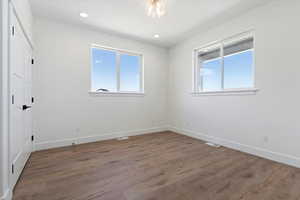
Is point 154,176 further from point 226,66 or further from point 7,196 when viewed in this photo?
point 226,66

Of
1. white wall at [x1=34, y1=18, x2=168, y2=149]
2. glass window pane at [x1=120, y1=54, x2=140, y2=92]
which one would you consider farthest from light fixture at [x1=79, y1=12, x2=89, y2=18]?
glass window pane at [x1=120, y1=54, x2=140, y2=92]

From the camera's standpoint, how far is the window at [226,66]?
2.88 m

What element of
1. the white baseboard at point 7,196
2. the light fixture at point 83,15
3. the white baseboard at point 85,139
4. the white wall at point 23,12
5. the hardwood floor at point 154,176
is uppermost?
the light fixture at point 83,15

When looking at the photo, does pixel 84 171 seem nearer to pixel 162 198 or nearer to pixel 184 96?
pixel 162 198

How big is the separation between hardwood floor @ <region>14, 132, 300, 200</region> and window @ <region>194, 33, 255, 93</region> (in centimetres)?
144

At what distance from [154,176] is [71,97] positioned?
2485 mm

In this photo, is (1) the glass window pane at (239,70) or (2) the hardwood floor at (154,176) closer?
(2) the hardwood floor at (154,176)

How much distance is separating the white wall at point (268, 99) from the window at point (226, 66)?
7.9 inches

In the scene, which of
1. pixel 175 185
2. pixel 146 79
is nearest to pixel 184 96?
pixel 146 79

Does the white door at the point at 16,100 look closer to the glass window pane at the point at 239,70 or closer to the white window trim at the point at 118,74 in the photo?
the white window trim at the point at 118,74

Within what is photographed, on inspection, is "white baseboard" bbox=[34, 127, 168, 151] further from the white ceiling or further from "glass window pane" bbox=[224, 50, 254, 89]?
the white ceiling

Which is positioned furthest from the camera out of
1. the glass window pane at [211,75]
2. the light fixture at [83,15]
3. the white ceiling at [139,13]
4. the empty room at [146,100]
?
the glass window pane at [211,75]

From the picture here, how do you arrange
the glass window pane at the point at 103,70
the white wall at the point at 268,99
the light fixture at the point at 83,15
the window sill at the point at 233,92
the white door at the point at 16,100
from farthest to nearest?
the glass window pane at the point at 103,70, the light fixture at the point at 83,15, the window sill at the point at 233,92, the white wall at the point at 268,99, the white door at the point at 16,100

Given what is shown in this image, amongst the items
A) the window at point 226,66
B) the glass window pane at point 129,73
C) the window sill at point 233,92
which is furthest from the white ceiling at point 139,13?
the window sill at point 233,92
